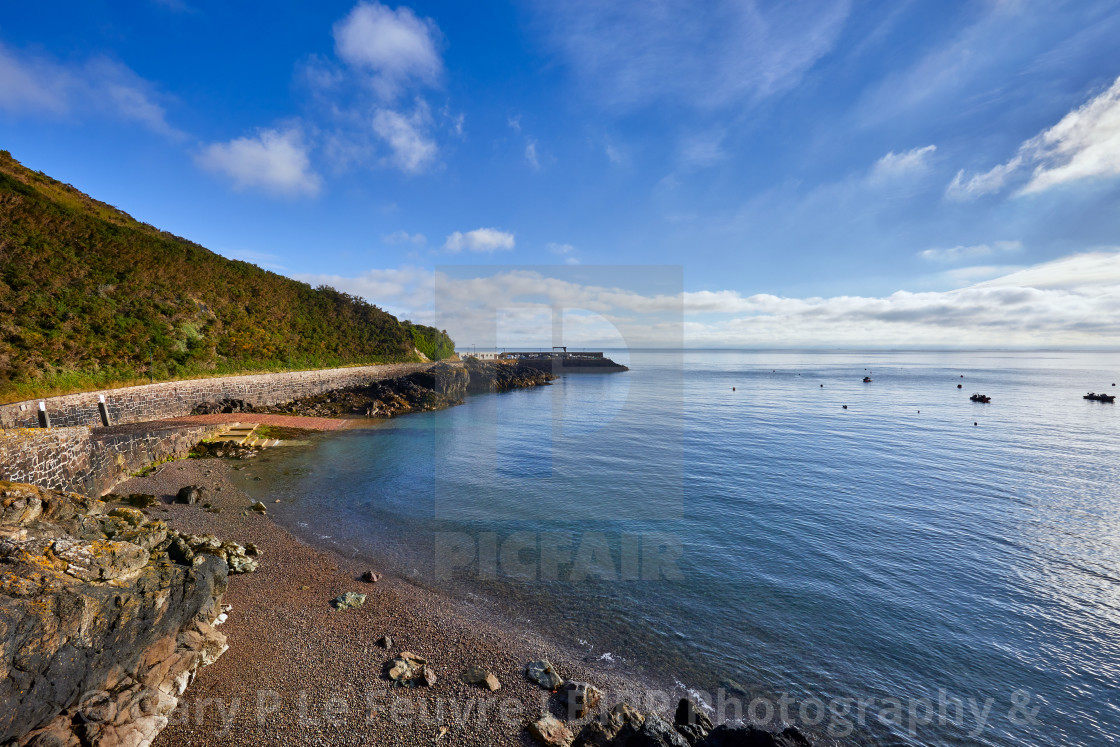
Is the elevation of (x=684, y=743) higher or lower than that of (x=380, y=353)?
lower

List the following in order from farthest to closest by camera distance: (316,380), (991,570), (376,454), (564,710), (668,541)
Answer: (316,380) < (376,454) < (668,541) < (991,570) < (564,710)

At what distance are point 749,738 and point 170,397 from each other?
109 ft

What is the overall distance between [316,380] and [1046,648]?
149ft

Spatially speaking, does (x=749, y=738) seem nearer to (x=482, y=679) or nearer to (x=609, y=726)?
(x=609, y=726)

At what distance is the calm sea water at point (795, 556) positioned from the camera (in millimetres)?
7812

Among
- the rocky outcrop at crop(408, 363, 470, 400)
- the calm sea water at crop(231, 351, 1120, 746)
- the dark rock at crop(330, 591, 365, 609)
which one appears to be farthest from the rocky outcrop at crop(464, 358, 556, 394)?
the dark rock at crop(330, 591, 365, 609)

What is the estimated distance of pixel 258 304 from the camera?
4356 centimetres

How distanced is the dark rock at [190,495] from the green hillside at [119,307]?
495 inches

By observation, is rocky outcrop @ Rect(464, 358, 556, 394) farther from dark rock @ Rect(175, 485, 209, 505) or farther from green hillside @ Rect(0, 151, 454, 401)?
dark rock @ Rect(175, 485, 209, 505)

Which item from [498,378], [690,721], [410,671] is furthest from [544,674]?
[498,378]

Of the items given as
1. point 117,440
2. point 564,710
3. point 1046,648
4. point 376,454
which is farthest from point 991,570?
point 117,440

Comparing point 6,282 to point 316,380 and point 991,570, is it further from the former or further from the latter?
point 991,570

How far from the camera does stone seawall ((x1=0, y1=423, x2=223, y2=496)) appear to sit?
1059 cm

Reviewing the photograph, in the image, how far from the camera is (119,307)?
29219 mm
